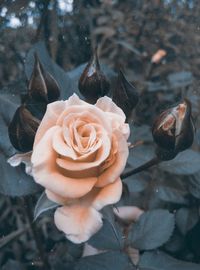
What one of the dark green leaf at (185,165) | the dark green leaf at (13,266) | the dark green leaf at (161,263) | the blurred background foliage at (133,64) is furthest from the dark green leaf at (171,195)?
the dark green leaf at (13,266)

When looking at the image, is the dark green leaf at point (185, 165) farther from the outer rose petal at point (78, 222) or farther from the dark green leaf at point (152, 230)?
the outer rose petal at point (78, 222)

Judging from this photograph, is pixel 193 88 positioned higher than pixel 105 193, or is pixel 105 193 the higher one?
pixel 105 193

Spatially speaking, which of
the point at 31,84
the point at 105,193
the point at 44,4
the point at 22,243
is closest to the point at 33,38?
the point at 44,4

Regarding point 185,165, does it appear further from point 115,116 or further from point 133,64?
point 133,64

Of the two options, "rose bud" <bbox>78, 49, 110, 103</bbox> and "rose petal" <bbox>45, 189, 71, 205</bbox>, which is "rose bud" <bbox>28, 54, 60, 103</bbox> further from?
"rose petal" <bbox>45, 189, 71, 205</bbox>

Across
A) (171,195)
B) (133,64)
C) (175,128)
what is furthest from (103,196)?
(133,64)

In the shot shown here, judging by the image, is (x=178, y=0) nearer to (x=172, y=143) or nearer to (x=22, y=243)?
(x=22, y=243)

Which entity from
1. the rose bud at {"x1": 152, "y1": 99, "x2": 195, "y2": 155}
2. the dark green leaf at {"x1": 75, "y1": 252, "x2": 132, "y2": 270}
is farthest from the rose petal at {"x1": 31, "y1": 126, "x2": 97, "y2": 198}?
the dark green leaf at {"x1": 75, "y1": 252, "x2": 132, "y2": 270}

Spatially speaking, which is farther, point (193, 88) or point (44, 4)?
point (193, 88)
